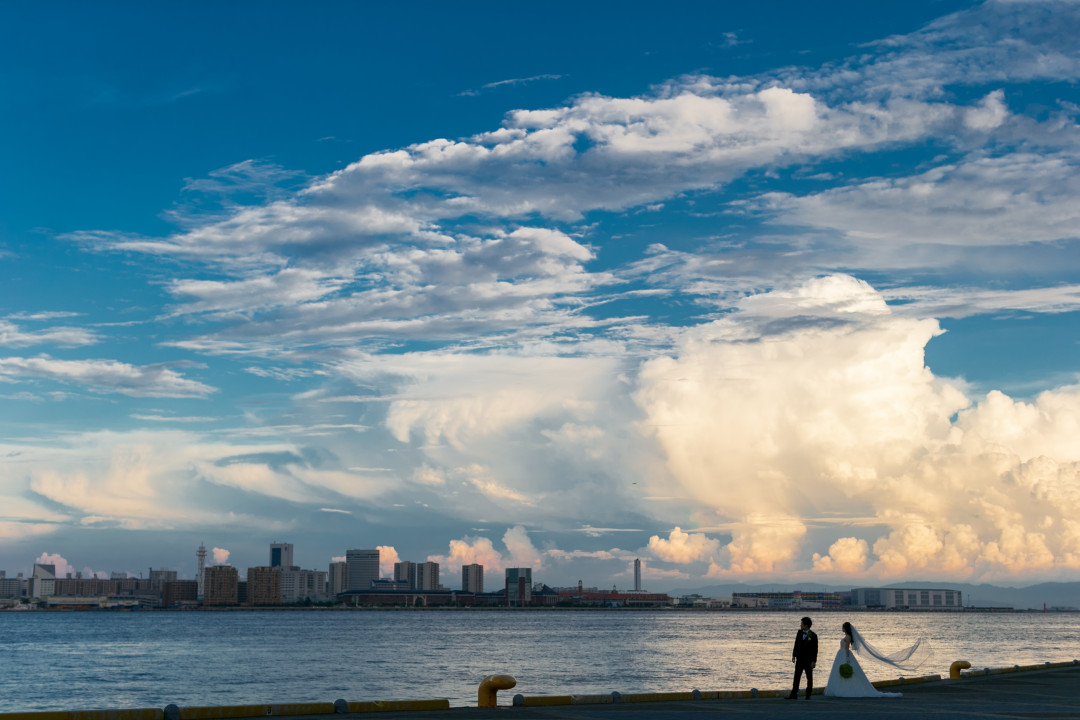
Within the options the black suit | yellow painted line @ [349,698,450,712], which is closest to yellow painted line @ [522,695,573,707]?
yellow painted line @ [349,698,450,712]

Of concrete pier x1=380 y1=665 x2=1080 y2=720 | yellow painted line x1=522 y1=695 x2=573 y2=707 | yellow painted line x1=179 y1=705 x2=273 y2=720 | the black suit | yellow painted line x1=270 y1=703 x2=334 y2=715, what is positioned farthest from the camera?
the black suit

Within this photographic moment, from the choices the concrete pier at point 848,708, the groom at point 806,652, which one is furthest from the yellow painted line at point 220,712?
the groom at point 806,652

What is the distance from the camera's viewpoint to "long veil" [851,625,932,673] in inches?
1326

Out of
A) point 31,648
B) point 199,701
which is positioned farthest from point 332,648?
point 199,701

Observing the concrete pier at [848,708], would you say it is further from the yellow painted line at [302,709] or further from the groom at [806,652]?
the yellow painted line at [302,709]

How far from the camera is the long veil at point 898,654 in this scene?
110 feet

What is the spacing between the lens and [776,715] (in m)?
27.8

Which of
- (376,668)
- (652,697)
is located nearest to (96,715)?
(652,697)

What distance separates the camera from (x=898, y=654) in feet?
128

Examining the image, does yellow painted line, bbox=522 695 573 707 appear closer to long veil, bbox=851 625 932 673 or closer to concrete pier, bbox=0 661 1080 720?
concrete pier, bbox=0 661 1080 720

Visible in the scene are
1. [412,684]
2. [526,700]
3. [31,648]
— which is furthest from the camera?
[31,648]

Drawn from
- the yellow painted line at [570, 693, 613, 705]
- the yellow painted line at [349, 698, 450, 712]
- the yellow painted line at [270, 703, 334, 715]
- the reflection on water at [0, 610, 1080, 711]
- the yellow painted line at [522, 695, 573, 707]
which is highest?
the yellow painted line at [270, 703, 334, 715]

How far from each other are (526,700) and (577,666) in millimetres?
74608

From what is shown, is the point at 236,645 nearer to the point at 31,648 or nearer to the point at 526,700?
the point at 31,648
